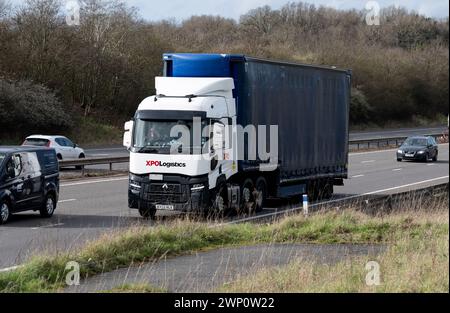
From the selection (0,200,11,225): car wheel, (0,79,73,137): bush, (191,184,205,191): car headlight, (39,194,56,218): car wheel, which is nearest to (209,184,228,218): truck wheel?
(191,184,205,191): car headlight

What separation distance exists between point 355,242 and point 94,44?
46.5 m

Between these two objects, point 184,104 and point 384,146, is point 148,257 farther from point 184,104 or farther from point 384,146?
point 384,146

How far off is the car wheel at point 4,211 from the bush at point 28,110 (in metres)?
31.0

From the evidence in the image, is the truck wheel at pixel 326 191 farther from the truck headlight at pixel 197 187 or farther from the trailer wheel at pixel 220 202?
the truck headlight at pixel 197 187

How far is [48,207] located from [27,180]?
1144mm

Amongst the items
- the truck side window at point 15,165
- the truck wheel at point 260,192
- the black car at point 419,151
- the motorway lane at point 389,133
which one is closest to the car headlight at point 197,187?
the truck wheel at point 260,192

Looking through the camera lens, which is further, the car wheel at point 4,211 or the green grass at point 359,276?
the car wheel at point 4,211

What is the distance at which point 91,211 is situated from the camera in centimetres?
2183

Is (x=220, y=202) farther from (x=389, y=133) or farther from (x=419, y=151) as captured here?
(x=389, y=133)

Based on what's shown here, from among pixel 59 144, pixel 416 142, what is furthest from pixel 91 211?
pixel 416 142

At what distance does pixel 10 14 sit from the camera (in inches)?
2141

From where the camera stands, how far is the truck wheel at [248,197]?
2173 centimetres

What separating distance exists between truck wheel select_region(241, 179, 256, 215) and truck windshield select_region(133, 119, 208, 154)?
7.78 feet

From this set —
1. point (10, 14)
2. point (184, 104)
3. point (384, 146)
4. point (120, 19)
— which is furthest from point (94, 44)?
point (184, 104)
